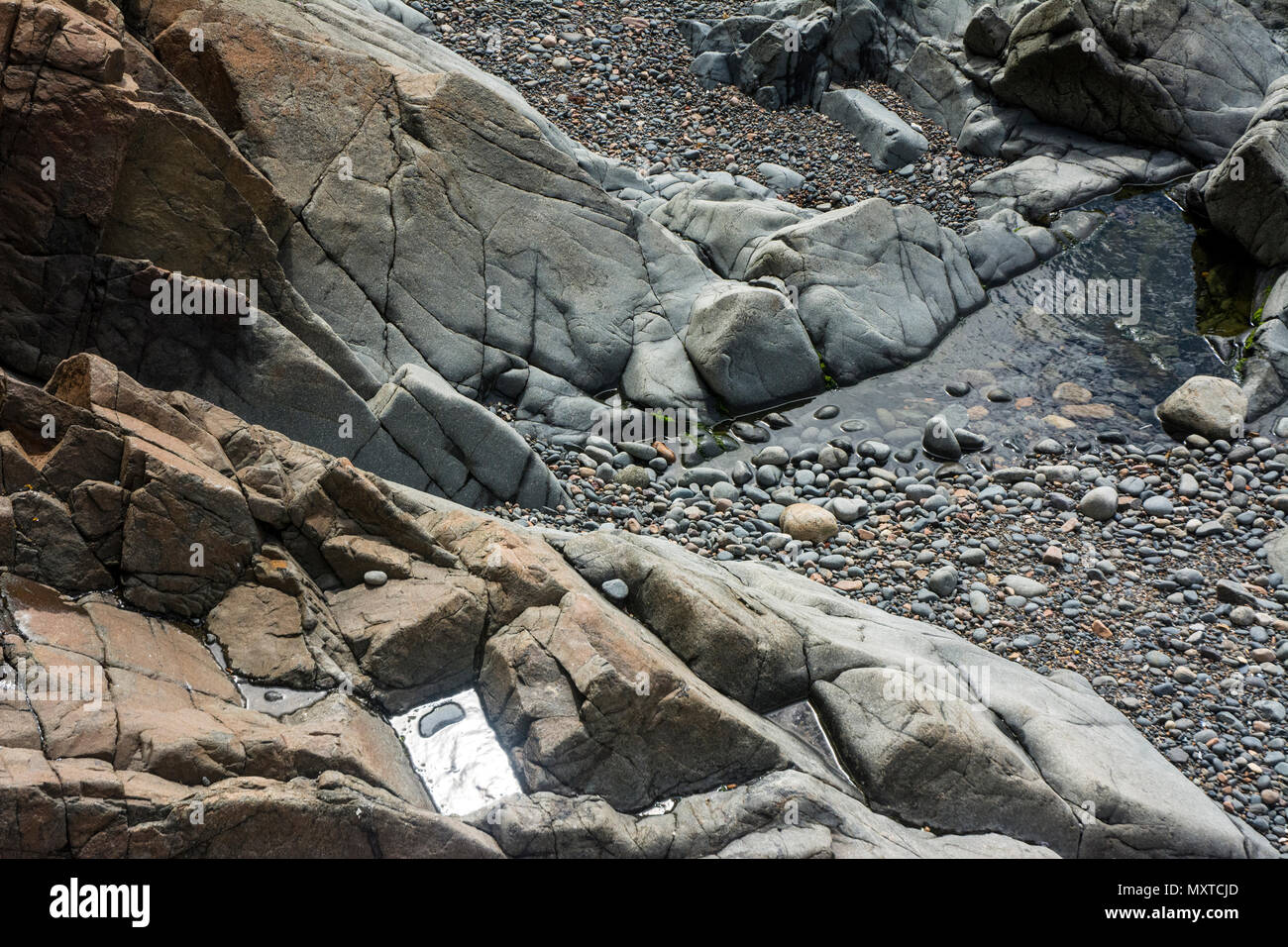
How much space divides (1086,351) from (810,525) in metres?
8.05

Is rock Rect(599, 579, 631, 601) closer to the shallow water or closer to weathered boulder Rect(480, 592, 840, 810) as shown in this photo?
weathered boulder Rect(480, 592, 840, 810)

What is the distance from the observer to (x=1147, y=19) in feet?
76.8

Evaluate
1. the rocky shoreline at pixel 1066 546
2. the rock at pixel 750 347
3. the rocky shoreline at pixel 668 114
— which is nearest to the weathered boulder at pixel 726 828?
the rocky shoreline at pixel 1066 546

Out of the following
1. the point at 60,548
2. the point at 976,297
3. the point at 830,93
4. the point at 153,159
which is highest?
the point at 830,93

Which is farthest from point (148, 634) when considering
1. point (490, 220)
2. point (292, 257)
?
point (490, 220)

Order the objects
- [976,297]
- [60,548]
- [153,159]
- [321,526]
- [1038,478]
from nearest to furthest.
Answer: [60,548] < [321,526] < [153,159] < [1038,478] < [976,297]

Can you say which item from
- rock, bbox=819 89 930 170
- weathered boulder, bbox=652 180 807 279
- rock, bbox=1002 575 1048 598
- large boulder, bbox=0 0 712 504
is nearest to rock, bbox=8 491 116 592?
large boulder, bbox=0 0 712 504

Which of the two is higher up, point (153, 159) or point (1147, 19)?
point (1147, 19)

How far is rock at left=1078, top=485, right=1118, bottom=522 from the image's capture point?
609 inches

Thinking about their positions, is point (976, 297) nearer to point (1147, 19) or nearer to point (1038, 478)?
point (1038, 478)

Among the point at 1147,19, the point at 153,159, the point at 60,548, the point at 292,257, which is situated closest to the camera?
the point at 60,548

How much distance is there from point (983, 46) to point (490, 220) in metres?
15.6

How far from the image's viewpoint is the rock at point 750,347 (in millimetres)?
17172

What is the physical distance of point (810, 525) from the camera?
1498cm
